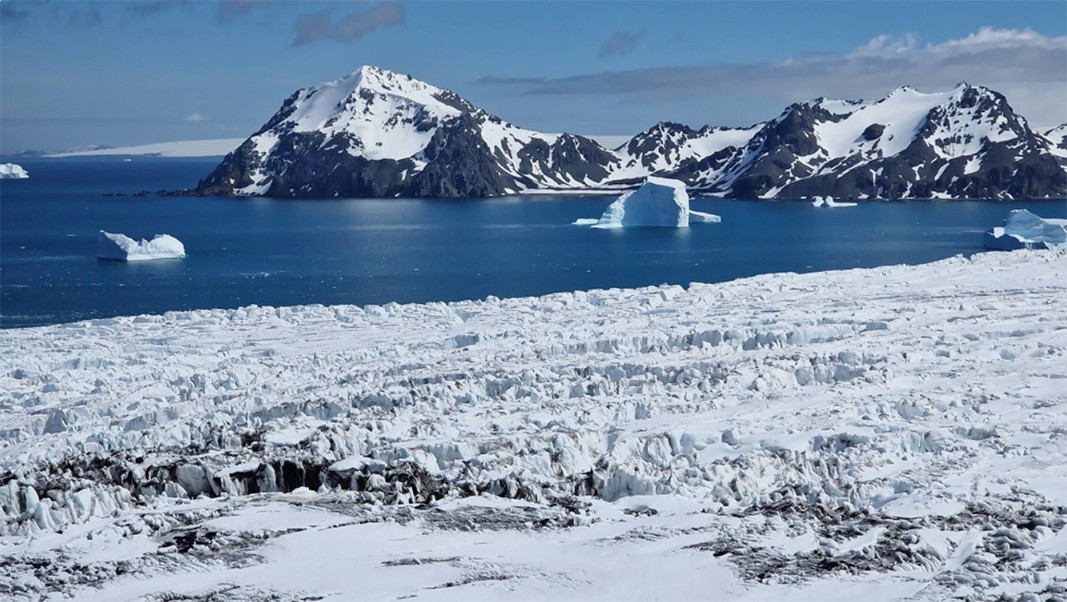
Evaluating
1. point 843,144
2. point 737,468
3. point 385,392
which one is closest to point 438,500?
point 737,468

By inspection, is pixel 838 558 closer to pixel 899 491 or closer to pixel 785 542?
pixel 785 542

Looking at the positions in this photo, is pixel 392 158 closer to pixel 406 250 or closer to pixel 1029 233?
pixel 406 250

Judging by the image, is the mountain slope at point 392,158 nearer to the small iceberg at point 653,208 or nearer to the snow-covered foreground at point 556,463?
the small iceberg at point 653,208

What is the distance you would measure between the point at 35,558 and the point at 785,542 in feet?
34.7

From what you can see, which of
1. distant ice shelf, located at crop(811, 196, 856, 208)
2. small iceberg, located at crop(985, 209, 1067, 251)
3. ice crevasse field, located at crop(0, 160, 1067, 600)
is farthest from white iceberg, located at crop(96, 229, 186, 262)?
distant ice shelf, located at crop(811, 196, 856, 208)

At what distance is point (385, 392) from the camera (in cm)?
2455

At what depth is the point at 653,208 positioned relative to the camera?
104 metres

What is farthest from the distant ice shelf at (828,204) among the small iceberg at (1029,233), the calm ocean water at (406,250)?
the small iceberg at (1029,233)

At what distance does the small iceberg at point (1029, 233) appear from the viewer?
71.5 m

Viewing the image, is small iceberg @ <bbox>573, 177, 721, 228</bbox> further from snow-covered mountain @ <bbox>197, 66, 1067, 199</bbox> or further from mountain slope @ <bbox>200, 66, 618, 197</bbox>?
mountain slope @ <bbox>200, 66, 618, 197</bbox>

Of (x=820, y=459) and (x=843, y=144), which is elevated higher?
(x=843, y=144)

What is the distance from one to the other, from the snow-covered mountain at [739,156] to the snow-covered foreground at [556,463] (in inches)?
5445

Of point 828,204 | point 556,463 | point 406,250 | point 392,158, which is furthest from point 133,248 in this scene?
point 392,158

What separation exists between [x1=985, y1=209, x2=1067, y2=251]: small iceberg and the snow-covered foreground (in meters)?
41.4
